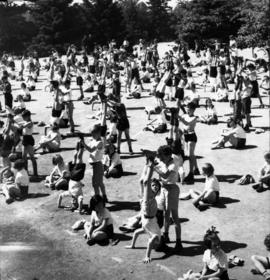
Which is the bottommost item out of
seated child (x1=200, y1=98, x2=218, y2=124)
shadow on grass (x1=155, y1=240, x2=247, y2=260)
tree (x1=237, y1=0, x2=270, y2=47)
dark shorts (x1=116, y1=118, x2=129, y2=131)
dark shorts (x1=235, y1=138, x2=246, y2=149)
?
shadow on grass (x1=155, y1=240, x2=247, y2=260)

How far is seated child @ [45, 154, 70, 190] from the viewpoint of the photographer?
1352 centimetres

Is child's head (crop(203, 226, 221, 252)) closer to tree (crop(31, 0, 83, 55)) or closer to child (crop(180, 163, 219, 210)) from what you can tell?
child (crop(180, 163, 219, 210))

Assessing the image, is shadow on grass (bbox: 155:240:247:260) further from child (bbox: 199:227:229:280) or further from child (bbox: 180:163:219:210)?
child (bbox: 180:163:219:210)

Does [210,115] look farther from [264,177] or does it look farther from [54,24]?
[54,24]

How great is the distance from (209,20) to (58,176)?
1270 inches

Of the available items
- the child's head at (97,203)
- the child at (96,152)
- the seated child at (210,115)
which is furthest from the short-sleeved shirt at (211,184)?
the seated child at (210,115)

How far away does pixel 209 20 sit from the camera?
142ft

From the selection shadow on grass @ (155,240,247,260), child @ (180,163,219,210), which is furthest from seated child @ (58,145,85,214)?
shadow on grass @ (155,240,247,260)

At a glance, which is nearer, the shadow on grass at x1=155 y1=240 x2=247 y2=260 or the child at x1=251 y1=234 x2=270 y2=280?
the child at x1=251 y1=234 x2=270 y2=280

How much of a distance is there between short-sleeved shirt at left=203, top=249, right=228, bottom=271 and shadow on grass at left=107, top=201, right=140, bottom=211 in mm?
3603

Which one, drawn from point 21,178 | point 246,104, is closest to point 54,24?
point 246,104

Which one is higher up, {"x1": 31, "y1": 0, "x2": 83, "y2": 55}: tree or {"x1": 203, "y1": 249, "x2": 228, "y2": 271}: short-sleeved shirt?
{"x1": 31, "y1": 0, "x2": 83, "y2": 55}: tree

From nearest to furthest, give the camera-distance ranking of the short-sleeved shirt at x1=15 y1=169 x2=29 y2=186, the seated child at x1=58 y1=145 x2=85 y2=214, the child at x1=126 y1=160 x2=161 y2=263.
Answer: the child at x1=126 y1=160 x2=161 y2=263, the seated child at x1=58 y1=145 x2=85 y2=214, the short-sleeved shirt at x1=15 y1=169 x2=29 y2=186

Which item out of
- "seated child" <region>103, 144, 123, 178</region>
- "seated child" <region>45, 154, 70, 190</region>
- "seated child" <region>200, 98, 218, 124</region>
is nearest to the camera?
"seated child" <region>45, 154, 70, 190</region>
